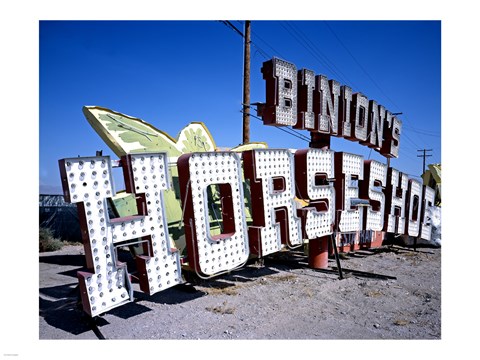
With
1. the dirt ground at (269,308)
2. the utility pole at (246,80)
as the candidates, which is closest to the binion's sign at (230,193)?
the dirt ground at (269,308)

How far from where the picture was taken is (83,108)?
556 cm

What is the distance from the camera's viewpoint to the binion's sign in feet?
12.3

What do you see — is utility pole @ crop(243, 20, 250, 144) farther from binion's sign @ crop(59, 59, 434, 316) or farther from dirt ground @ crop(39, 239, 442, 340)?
dirt ground @ crop(39, 239, 442, 340)

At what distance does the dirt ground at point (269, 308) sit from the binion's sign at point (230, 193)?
1.68 ft

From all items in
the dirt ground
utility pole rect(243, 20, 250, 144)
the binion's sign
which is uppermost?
utility pole rect(243, 20, 250, 144)

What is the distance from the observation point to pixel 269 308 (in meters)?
4.98

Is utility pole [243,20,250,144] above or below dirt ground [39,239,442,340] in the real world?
above

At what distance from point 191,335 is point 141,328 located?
581 mm

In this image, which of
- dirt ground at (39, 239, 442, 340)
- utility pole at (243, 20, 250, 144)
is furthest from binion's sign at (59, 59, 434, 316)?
utility pole at (243, 20, 250, 144)

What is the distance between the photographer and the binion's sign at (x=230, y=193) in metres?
3.75

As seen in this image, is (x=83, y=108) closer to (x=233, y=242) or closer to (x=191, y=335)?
(x=233, y=242)

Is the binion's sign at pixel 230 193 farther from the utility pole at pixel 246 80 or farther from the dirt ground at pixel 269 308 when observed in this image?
the utility pole at pixel 246 80

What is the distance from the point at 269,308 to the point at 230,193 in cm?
161

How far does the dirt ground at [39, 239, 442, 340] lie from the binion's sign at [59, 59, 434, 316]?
513 mm
